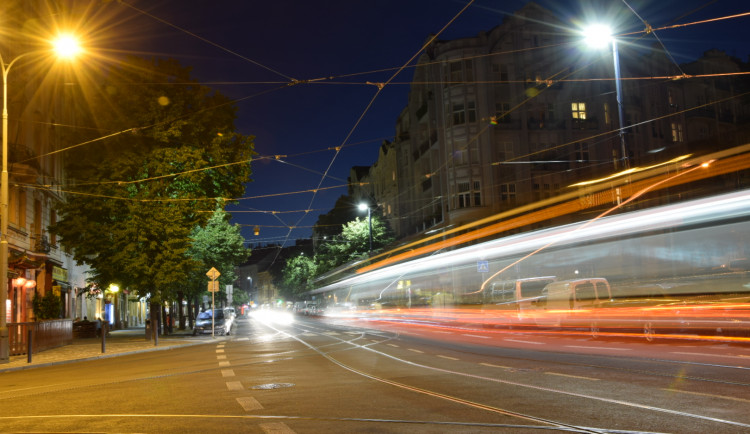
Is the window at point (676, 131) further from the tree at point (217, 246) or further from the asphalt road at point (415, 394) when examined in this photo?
the asphalt road at point (415, 394)

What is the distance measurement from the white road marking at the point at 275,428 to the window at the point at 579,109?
4693 cm

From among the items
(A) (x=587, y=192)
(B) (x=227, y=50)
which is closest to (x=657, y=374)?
(A) (x=587, y=192)

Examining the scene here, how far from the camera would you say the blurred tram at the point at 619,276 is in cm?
1568

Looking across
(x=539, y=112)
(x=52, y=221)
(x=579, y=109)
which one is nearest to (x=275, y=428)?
(x=52, y=221)

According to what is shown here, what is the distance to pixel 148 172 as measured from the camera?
32.6 metres

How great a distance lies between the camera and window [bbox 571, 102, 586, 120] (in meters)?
51.1

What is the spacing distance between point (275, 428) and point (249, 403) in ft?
7.48

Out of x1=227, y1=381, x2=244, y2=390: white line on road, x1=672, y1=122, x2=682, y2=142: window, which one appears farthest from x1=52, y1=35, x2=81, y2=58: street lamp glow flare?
x1=672, y1=122, x2=682, y2=142: window

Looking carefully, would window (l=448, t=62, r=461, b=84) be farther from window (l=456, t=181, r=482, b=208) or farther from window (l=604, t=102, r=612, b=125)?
window (l=604, t=102, r=612, b=125)

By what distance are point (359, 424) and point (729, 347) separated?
40.8 feet

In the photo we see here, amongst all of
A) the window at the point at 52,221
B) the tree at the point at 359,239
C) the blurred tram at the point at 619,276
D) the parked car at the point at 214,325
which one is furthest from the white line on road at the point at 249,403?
the tree at the point at 359,239

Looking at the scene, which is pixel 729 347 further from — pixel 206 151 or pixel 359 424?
pixel 206 151

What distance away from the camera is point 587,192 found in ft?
81.9

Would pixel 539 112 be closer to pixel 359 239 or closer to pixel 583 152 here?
pixel 583 152
